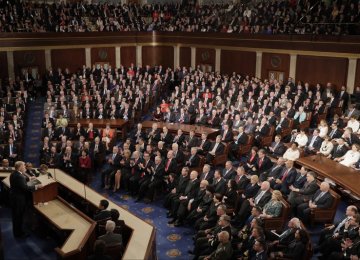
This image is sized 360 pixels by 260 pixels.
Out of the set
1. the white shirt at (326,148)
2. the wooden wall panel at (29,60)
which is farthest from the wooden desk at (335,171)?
the wooden wall panel at (29,60)

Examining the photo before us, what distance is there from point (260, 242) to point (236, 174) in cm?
335

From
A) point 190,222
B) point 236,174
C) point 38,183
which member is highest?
point 38,183

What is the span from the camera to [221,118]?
13.6 meters

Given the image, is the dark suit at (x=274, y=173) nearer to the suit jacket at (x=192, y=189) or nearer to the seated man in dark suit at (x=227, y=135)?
the suit jacket at (x=192, y=189)

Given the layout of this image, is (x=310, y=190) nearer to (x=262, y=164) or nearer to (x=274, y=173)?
(x=274, y=173)

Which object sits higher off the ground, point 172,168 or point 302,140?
point 302,140

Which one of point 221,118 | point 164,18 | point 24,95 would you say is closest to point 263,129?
point 221,118

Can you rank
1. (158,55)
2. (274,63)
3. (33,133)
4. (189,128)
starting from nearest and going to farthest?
(189,128) < (33,133) < (274,63) < (158,55)

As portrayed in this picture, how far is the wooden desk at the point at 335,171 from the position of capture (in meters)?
7.95

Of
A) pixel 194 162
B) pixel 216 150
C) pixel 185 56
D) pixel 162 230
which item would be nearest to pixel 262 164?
pixel 216 150

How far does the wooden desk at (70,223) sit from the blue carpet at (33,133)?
4891mm

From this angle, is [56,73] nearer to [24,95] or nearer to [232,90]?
[24,95]

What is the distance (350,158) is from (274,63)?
9552mm

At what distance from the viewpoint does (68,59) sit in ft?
69.4
